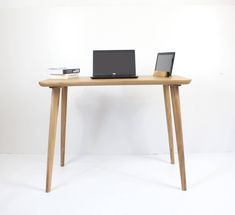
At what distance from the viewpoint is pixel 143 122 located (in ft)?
7.00

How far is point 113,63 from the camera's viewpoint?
172cm

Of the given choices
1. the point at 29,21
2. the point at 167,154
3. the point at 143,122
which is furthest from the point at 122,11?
the point at 167,154

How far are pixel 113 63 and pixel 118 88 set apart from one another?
0.42m

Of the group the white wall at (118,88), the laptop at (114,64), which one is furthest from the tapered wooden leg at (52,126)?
the white wall at (118,88)

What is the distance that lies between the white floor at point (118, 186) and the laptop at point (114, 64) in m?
0.63

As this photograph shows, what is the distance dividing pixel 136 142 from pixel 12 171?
930 millimetres

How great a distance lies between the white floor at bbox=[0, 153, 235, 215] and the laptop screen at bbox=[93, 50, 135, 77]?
65 centimetres

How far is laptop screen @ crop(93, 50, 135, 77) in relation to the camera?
5.56ft

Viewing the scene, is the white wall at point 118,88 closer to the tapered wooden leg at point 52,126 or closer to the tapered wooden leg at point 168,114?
the tapered wooden leg at point 168,114

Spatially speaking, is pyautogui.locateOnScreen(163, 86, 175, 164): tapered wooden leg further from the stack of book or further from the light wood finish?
the stack of book

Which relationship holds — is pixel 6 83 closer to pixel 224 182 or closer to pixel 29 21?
pixel 29 21

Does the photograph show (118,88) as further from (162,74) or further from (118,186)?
(118,186)

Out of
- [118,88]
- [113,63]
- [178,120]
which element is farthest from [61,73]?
[178,120]

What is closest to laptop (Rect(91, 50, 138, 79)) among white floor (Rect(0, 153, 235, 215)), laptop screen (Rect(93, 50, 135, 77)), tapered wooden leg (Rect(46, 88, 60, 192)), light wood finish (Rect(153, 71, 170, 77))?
laptop screen (Rect(93, 50, 135, 77))
